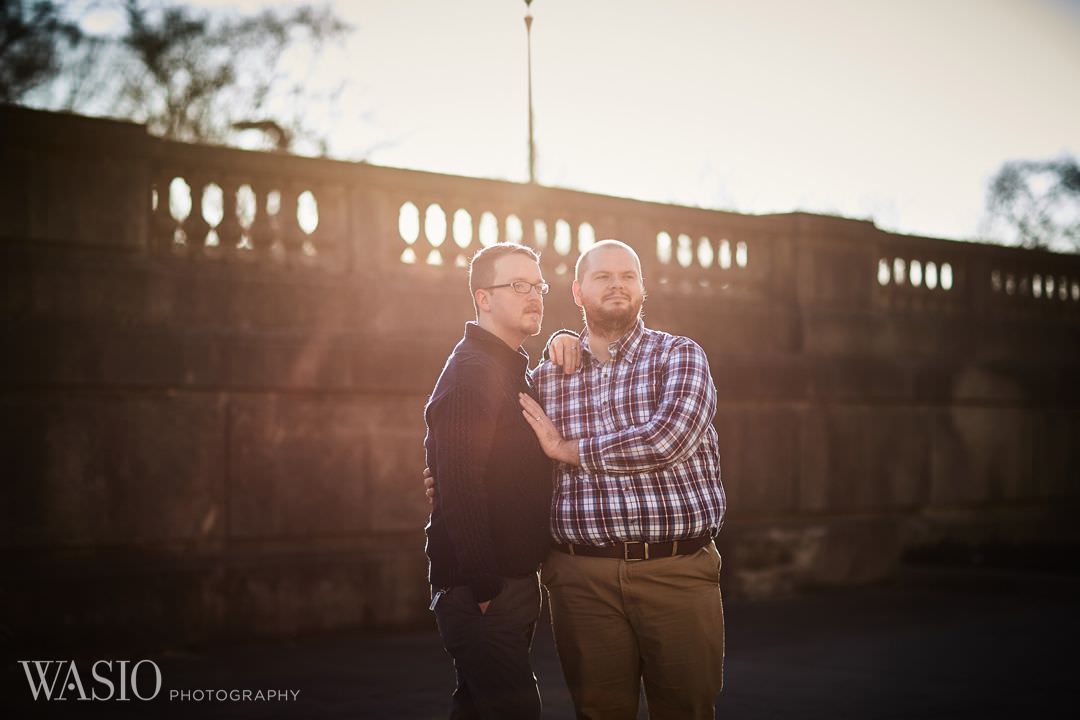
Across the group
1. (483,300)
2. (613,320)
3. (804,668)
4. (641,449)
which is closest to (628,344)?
(613,320)

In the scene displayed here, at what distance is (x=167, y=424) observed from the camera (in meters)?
7.71

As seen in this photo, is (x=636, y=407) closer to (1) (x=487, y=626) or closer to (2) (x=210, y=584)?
(1) (x=487, y=626)

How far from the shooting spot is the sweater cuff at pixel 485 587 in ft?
12.2

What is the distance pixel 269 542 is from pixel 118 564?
3.17 feet

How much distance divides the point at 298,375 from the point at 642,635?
4.54 m

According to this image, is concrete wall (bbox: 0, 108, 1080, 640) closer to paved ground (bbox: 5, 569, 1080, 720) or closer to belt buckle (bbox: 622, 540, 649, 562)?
paved ground (bbox: 5, 569, 1080, 720)

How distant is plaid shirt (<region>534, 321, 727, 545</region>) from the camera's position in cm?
400

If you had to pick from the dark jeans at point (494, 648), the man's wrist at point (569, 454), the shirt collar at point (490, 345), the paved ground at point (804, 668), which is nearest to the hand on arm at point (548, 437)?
the man's wrist at point (569, 454)

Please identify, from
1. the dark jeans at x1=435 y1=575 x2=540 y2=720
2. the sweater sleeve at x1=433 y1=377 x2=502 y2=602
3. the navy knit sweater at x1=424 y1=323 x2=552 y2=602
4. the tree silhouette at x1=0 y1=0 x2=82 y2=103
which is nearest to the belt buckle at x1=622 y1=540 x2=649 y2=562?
the navy knit sweater at x1=424 y1=323 x2=552 y2=602

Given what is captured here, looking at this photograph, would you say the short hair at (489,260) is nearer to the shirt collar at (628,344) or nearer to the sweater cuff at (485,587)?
the shirt collar at (628,344)

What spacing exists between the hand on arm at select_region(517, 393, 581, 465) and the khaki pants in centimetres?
37

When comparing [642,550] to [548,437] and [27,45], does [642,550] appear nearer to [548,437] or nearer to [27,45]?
[548,437]

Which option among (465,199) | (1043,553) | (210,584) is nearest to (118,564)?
(210,584)

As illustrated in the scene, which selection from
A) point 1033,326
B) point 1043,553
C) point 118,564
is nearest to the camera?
point 118,564
